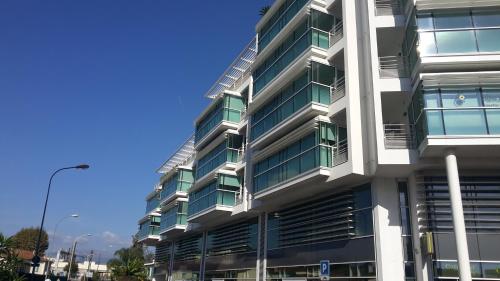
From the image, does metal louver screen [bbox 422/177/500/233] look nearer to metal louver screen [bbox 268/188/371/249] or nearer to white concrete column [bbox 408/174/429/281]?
white concrete column [bbox 408/174/429/281]

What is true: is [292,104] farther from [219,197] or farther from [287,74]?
[219,197]

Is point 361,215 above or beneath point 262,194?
beneath

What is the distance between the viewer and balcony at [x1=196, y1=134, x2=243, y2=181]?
34.3m

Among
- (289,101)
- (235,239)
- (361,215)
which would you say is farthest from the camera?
(235,239)

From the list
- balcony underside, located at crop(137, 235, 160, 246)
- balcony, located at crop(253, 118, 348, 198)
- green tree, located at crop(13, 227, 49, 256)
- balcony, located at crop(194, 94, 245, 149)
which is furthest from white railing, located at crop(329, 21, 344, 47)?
green tree, located at crop(13, 227, 49, 256)

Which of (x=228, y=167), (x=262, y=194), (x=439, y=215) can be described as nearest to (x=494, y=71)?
(x=439, y=215)

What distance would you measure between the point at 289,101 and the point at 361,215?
26.3 feet

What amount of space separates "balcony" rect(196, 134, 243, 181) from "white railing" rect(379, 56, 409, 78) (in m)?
15.3

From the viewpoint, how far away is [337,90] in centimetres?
2284

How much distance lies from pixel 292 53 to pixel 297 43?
29.3 inches

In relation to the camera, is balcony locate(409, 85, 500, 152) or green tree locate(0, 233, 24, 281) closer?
balcony locate(409, 85, 500, 152)

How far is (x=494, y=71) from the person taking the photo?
17266 millimetres

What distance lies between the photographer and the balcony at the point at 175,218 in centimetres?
4380

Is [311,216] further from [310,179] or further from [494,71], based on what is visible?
[494,71]
